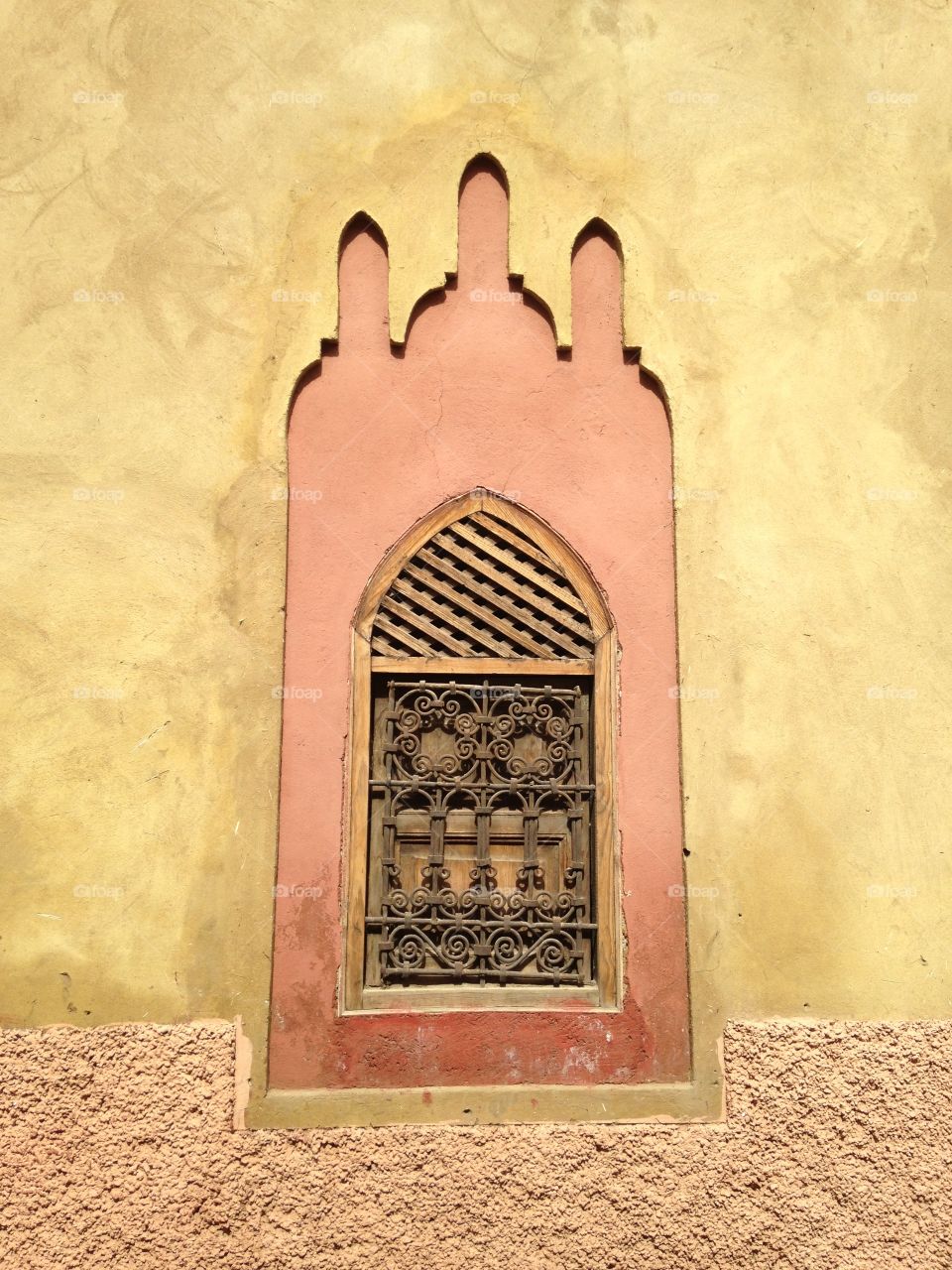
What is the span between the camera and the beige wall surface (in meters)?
4.34

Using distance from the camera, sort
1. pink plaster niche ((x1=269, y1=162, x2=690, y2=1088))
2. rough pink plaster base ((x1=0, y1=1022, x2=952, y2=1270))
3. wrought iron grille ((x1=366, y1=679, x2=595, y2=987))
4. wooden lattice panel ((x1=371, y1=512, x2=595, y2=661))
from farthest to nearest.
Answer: wooden lattice panel ((x1=371, y1=512, x2=595, y2=661))
wrought iron grille ((x1=366, y1=679, x2=595, y2=987))
pink plaster niche ((x1=269, y1=162, x2=690, y2=1088))
rough pink plaster base ((x1=0, y1=1022, x2=952, y2=1270))

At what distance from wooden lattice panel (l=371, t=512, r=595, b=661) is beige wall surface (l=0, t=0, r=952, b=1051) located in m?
0.47

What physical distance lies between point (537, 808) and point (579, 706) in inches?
18.1

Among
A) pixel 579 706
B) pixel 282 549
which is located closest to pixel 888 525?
pixel 579 706

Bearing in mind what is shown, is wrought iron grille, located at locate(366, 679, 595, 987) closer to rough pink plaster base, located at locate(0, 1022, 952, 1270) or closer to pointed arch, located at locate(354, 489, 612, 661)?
pointed arch, located at locate(354, 489, 612, 661)

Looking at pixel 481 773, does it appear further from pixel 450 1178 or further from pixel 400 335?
pixel 400 335

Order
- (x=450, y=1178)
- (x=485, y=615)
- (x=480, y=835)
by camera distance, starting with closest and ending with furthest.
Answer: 1. (x=450, y=1178)
2. (x=480, y=835)
3. (x=485, y=615)

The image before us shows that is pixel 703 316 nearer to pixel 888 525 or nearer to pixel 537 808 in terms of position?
pixel 888 525

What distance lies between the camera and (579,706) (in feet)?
15.2

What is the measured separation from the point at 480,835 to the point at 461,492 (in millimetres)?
1419

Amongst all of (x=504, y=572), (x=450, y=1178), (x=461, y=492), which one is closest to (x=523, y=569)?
(x=504, y=572)

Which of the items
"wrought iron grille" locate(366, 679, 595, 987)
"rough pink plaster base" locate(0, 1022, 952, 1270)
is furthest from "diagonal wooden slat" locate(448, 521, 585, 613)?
"rough pink plaster base" locate(0, 1022, 952, 1270)

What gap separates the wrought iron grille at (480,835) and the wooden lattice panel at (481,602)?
0.54 ft

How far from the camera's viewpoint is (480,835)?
447 centimetres
